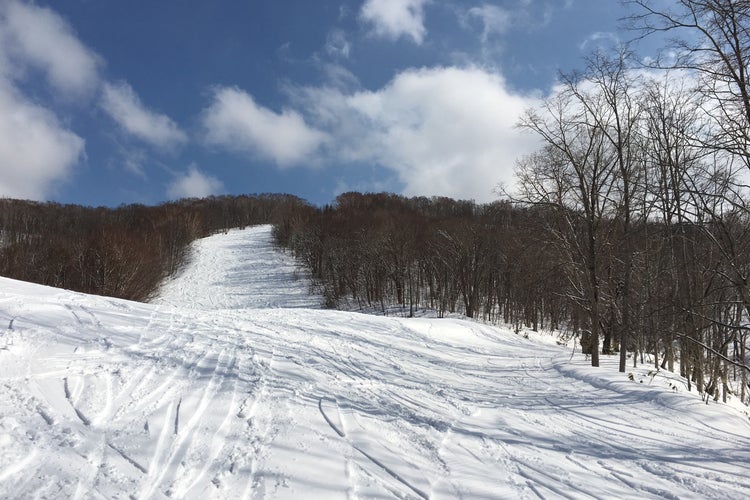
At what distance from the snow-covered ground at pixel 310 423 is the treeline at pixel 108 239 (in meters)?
24.4

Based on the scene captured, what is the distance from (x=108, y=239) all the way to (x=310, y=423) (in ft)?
118

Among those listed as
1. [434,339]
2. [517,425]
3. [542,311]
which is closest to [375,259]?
[542,311]

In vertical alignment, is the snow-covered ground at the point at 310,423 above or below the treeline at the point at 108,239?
below

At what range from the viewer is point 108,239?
109 feet

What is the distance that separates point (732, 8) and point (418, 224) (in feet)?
135

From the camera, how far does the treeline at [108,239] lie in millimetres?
31875

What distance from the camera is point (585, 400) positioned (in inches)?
303

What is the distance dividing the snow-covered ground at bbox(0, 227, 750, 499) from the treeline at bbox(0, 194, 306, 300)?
80.0 ft

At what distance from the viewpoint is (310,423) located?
17.7ft

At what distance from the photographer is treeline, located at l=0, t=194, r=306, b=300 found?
105 feet

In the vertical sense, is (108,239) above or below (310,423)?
above

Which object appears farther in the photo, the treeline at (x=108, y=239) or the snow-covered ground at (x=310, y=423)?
the treeline at (x=108, y=239)

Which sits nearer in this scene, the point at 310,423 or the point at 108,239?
the point at 310,423

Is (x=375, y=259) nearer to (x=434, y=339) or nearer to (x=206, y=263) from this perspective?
(x=434, y=339)
